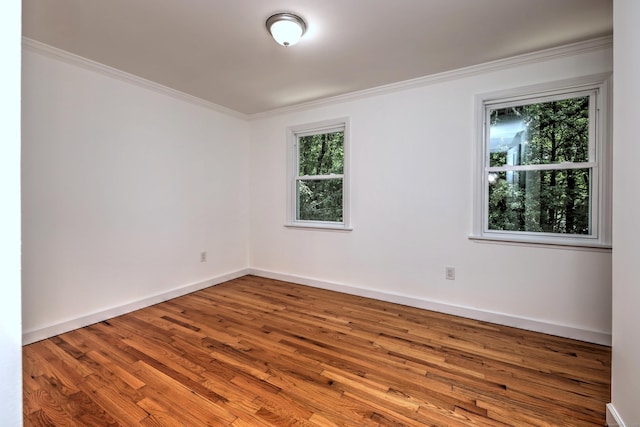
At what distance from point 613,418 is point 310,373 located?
5.27 feet

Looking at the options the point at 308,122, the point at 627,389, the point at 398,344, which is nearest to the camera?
the point at 627,389

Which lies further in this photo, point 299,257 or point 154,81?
point 299,257

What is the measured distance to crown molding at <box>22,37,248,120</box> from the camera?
7.62 feet

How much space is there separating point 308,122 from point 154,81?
5.87 feet

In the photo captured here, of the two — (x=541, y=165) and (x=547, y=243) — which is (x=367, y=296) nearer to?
(x=547, y=243)

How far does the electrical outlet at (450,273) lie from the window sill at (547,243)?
1.22 feet

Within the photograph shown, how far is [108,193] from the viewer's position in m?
2.81

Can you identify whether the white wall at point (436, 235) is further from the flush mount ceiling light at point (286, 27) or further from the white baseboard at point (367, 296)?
the flush mount ceiling light at point (286, 27)

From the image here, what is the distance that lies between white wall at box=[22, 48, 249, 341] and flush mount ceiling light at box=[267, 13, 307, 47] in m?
1.83

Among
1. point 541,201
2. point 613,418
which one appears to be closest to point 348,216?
point 541,201

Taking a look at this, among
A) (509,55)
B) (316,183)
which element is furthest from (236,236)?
(509,55)

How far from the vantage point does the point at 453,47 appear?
2.42 meters

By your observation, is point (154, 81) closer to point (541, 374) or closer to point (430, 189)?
point (430, 189)

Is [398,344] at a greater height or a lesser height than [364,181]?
lesser
